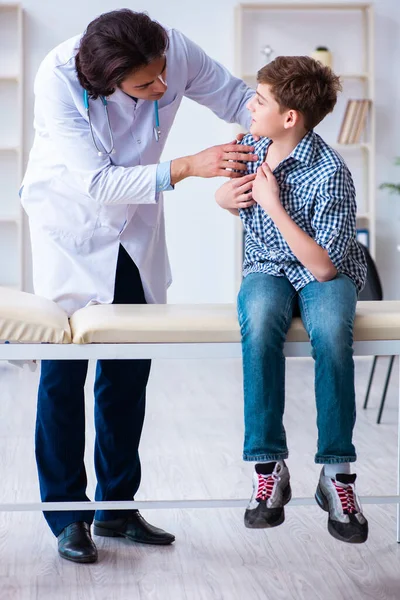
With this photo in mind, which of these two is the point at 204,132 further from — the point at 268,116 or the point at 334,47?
the point at 268,116

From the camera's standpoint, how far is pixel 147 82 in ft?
5.36

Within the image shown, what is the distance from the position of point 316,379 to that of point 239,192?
1.42ft

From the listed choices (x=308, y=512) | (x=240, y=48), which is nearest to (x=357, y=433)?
(x=308, y=512)

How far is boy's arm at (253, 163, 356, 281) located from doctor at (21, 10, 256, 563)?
122mm

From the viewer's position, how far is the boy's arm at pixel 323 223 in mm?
1598

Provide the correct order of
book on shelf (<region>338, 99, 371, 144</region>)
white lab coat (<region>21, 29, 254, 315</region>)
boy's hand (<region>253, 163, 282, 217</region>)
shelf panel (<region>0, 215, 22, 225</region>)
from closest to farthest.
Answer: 1. boy's hand (<region>253, 163, 282, 217</region>)
2. white lab coat (<region>21, 29, 254, 315</region>)
3. shelf panel (<region>0, 215, 22, 225</region>)
4. book on shelf (<region>338, 99, 371, 144</region>)

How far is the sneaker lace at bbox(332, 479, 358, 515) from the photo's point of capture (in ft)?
5.02

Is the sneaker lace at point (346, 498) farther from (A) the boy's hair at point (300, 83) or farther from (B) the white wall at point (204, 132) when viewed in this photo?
(B) the white wall at point (204, 132)

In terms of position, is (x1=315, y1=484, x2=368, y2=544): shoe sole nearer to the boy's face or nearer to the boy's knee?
the boy's knee

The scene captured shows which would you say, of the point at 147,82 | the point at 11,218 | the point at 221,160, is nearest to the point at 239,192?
the point at 221,160

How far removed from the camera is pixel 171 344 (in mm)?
1572

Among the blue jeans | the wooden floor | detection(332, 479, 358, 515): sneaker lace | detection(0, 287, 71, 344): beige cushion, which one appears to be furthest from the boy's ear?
the wooden floor

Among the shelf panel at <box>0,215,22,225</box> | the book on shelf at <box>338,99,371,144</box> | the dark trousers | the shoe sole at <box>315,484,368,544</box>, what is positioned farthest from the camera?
the book on shelf at <box>338,99,371,144</box>

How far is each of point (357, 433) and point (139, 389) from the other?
4.29ft
